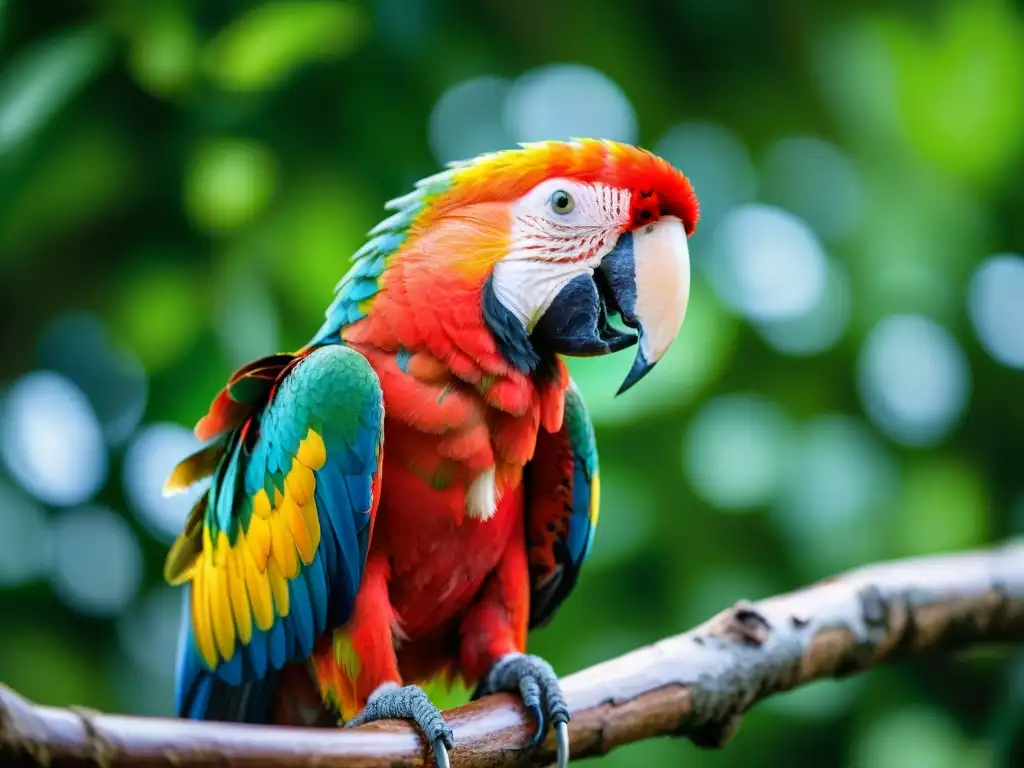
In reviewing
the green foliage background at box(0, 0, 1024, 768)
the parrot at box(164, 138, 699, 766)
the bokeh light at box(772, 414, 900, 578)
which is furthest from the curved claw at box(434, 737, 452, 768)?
the bokeh light at box(772, 414, 900, 578)

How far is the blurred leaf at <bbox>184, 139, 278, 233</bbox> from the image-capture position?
2.95 meters

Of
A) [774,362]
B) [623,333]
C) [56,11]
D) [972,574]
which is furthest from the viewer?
[774,362]

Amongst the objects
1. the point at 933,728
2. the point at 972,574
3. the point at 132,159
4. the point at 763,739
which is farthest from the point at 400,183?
Result: the point at 933,728

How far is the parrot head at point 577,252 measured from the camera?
1662mm

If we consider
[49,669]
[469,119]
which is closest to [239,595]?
[49,669]

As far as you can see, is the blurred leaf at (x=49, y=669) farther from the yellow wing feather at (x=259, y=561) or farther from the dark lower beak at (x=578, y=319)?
the dark lower beak at (x=578, y=319)

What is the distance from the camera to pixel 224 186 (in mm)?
2947

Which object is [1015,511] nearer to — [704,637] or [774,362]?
[774,362]

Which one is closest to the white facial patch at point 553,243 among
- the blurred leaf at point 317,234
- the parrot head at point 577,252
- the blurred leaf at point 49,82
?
the parrot head at point 577,252

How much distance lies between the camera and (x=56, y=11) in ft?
9.79

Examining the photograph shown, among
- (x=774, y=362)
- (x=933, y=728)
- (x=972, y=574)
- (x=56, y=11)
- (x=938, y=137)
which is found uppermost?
(x=56, y=11)

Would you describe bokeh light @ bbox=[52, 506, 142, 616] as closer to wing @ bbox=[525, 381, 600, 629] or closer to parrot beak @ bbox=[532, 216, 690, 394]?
Result: wing @ bbox=[525, 381, 600, 629]

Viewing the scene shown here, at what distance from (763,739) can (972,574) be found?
1377 millimetres

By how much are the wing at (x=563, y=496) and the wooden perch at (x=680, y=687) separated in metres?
0.23
